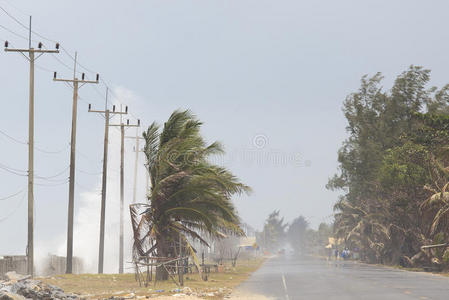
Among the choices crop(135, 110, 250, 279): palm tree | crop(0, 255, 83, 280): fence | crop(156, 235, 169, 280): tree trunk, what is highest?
crop(135, 110, 250, 279): palm tree

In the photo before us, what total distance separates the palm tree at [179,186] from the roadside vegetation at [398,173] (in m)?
14.6

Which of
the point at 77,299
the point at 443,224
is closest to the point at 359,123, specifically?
the point at 443,224

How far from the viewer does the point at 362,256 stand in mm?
84562

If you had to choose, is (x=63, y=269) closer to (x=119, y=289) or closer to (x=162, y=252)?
(x=162, y=252)

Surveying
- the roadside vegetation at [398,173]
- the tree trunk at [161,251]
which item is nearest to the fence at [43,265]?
the tree trunk at [161,251]

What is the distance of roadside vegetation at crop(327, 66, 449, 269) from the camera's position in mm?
40500

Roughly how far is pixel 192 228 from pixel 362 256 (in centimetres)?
5759

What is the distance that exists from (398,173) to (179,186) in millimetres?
25537

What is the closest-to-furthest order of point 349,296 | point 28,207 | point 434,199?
1. point 349,296
2. point 28,207
3. point 434,199

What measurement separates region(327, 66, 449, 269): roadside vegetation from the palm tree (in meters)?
14.6

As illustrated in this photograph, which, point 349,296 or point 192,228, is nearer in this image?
point 349,296

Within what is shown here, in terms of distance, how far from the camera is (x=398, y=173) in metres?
50.5

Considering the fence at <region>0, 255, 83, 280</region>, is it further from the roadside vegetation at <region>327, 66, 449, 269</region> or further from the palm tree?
the roadside vegetation at <region>327, 66, 449, 269</region>

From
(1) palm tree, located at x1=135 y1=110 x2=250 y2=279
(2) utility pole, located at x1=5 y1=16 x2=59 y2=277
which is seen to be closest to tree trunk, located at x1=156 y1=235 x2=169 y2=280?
(1) palm tree, located at x1=135 y1=110 x2=250 y2=279
